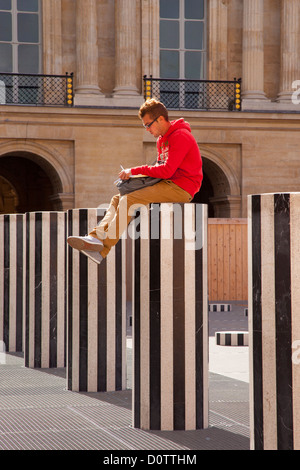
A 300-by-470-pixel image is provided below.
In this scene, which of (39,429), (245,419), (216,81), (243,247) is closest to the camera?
(39,429)

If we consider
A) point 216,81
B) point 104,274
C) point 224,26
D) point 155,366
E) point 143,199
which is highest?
point 224,26

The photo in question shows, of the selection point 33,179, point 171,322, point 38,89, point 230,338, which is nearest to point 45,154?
point 38,89

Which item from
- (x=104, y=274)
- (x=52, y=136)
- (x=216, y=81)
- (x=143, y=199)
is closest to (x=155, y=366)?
(x=143, y=199)

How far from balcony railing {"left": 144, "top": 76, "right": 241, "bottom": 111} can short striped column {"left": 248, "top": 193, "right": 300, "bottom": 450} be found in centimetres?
2096

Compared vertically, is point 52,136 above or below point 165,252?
above

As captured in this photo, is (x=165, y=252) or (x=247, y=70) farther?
(x=247, y=70)

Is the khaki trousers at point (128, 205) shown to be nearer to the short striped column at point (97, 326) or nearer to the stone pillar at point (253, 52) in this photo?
the short striped column at point (97, 326)

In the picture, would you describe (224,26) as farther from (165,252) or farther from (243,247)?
(165,252)

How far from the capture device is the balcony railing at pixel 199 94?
2475 centimetres

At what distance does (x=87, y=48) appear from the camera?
23.9 m

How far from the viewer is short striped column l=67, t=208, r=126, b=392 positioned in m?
6.88
